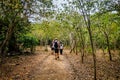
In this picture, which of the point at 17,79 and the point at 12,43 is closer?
A: the point at 17,79

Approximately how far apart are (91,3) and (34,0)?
11.6 ft

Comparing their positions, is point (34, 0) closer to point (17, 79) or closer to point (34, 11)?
point (34, 11)

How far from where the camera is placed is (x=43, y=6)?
1370 centimetres

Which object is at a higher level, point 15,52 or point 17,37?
point 17,37

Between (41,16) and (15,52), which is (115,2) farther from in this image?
(15,52)

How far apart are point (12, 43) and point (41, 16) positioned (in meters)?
16.6

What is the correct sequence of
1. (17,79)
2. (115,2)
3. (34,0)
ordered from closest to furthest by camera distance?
1. (34,0)
2. (17,79)
3. (115,2)

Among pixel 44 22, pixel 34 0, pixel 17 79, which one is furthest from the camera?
pixel 44 22

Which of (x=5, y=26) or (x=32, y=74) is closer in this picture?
(x=32, y=74)

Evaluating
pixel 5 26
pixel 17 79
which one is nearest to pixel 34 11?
pixel 17 79

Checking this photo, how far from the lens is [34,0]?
43.2ft

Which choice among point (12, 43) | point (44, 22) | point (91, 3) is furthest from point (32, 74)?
point (12, 43)

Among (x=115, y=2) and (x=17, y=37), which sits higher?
(x=115, y=2)

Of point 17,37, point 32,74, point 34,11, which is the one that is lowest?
point 32,74
